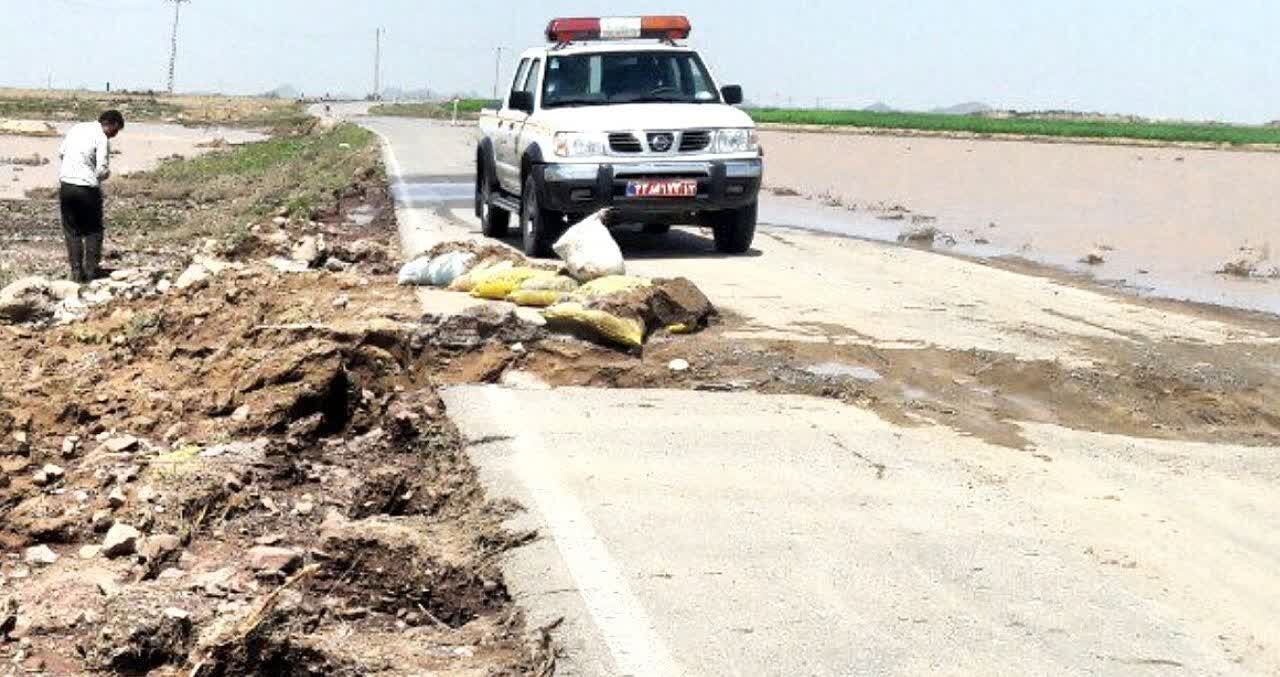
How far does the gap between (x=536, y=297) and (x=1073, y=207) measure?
68.3ft

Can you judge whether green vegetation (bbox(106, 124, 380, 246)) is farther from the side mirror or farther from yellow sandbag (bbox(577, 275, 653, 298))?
yellow sandbag (bbox(577, 275, 653, 298))

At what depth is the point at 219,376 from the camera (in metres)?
9.32

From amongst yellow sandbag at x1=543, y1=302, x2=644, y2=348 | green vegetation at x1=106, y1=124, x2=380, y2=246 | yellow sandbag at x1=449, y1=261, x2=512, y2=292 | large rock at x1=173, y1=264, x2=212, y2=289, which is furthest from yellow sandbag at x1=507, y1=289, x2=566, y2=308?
green vegetation at x1=106, y1=124, x2=380, y2=246

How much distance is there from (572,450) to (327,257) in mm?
8482

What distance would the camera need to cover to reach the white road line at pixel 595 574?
16.9 feet

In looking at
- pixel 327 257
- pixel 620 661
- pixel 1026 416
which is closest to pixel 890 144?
pixel 327 257

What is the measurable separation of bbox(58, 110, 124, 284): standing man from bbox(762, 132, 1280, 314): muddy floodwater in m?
10.2

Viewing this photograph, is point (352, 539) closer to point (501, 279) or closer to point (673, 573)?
point (673, 573)

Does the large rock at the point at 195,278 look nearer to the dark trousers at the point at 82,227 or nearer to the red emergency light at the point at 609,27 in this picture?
the dark trousers at the point at 82,227

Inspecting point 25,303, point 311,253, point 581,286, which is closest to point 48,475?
point 581,286

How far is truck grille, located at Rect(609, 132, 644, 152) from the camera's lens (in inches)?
628

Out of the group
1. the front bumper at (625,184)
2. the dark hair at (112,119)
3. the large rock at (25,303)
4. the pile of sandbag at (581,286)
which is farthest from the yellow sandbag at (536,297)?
the dark hair at (112,119)

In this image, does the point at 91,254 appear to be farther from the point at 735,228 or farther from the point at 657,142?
the point at 735,228

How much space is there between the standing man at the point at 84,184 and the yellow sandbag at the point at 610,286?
21.0 ft
